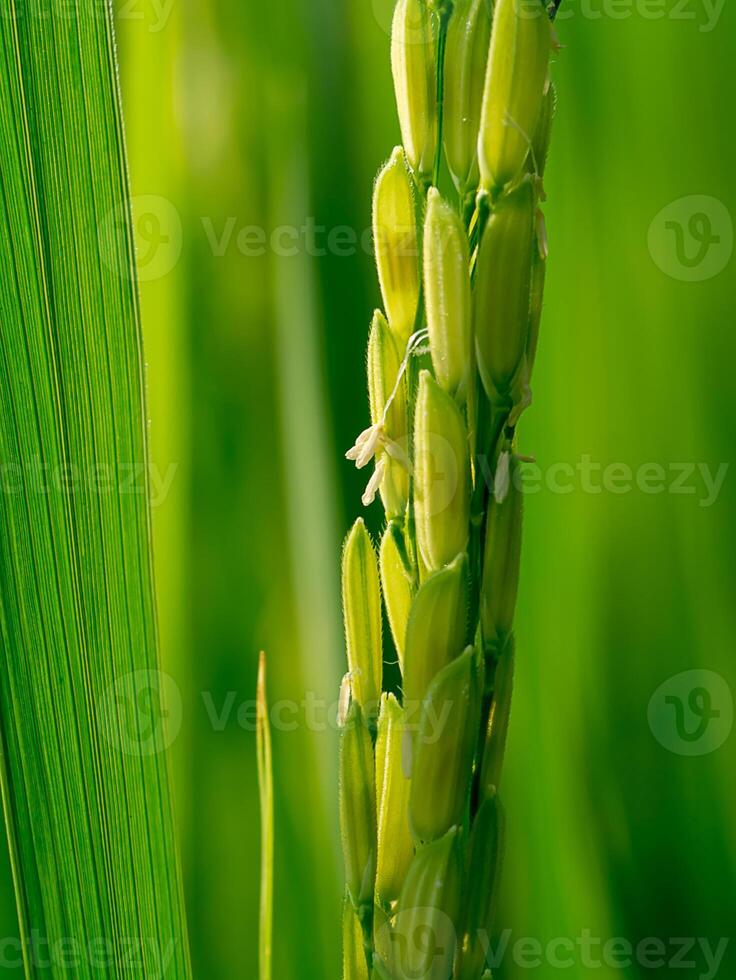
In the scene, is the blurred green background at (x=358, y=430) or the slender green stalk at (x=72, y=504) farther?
the blurred green background at (x=358, y=430)

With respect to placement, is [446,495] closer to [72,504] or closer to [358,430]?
[72,504]

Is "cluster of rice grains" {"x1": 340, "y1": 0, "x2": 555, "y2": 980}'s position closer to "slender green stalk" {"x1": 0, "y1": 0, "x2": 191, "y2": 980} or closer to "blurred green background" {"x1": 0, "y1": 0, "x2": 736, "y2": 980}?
"slender green stalk" {"x1": 0, "y1": 0, "x2": 191, "y2": 980}

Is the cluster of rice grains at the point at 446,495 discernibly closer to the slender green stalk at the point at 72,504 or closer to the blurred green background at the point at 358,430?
the slender green stalk at the point at 72,504

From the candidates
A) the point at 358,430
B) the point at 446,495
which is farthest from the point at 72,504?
the point at 358,430

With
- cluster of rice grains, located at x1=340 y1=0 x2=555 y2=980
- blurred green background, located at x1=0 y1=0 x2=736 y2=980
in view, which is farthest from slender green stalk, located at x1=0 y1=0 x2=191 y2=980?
blurred green background, located at x1=0 y1=0 x2=736 y2=980

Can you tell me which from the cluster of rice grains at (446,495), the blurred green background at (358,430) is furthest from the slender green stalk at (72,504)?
the blurred green background at (358,430)

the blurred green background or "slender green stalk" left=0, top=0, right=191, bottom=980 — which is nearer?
"slender green stalk" left=0, top=0, right=191, bottom=980
